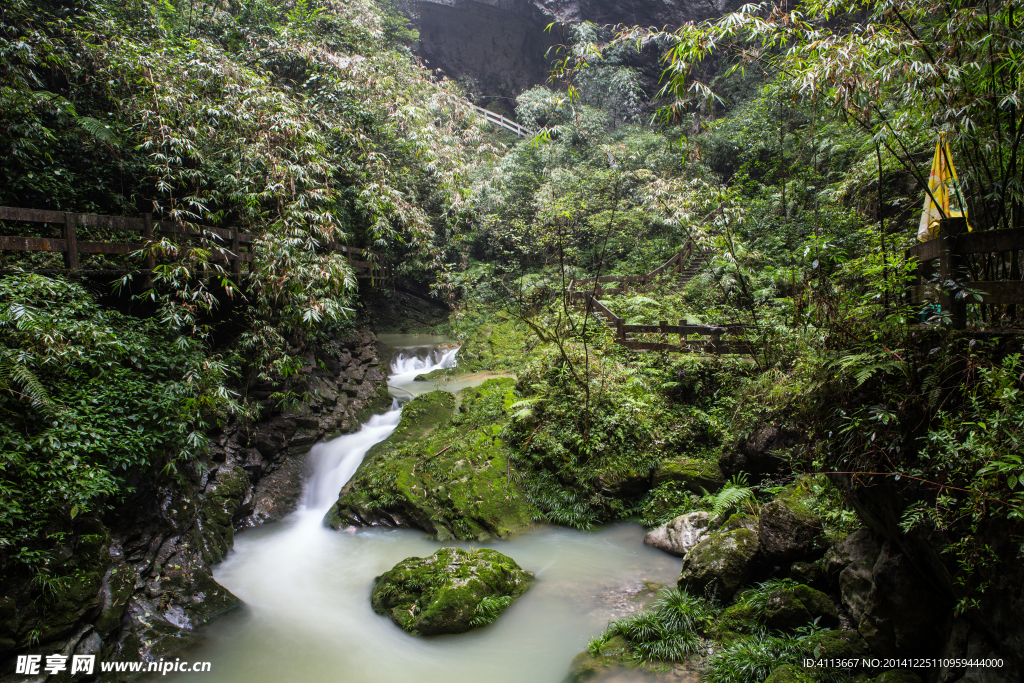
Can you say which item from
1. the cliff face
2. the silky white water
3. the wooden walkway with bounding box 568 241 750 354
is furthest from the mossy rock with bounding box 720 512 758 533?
the cliff face

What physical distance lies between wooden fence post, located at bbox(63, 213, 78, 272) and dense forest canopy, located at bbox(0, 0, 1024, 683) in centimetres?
28

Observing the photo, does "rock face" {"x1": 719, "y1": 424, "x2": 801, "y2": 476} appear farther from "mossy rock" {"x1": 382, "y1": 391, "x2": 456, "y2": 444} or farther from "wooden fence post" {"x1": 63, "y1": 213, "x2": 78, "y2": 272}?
"wooden fence post" {"x1": 63, "y1": 213, "x2": 78, "y2": 272}

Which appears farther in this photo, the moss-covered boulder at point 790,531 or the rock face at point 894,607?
the moss-covered boulder at point 790,531

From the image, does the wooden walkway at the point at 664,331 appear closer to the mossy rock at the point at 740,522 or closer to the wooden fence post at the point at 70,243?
the mossy rock at the point at 740,522

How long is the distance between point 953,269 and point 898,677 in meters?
2.77

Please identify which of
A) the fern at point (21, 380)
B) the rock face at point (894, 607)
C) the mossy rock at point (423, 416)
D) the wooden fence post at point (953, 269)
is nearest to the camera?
the wooden fence post at point (953, 269)

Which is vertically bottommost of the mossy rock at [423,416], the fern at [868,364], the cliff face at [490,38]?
the mossy rock at [423,416]

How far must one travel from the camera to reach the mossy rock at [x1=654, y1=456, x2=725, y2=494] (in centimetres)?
740

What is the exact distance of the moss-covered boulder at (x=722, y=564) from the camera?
16.5ft

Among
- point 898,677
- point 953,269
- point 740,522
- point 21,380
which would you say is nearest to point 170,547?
point 21,380

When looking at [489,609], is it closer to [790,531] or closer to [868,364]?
[790,531]

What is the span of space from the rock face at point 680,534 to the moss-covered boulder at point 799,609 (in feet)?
6.35

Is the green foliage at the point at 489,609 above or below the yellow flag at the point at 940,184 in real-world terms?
below

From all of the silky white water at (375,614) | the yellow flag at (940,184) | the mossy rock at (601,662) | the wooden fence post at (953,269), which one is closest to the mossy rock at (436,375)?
the silky white water at (375,614)
